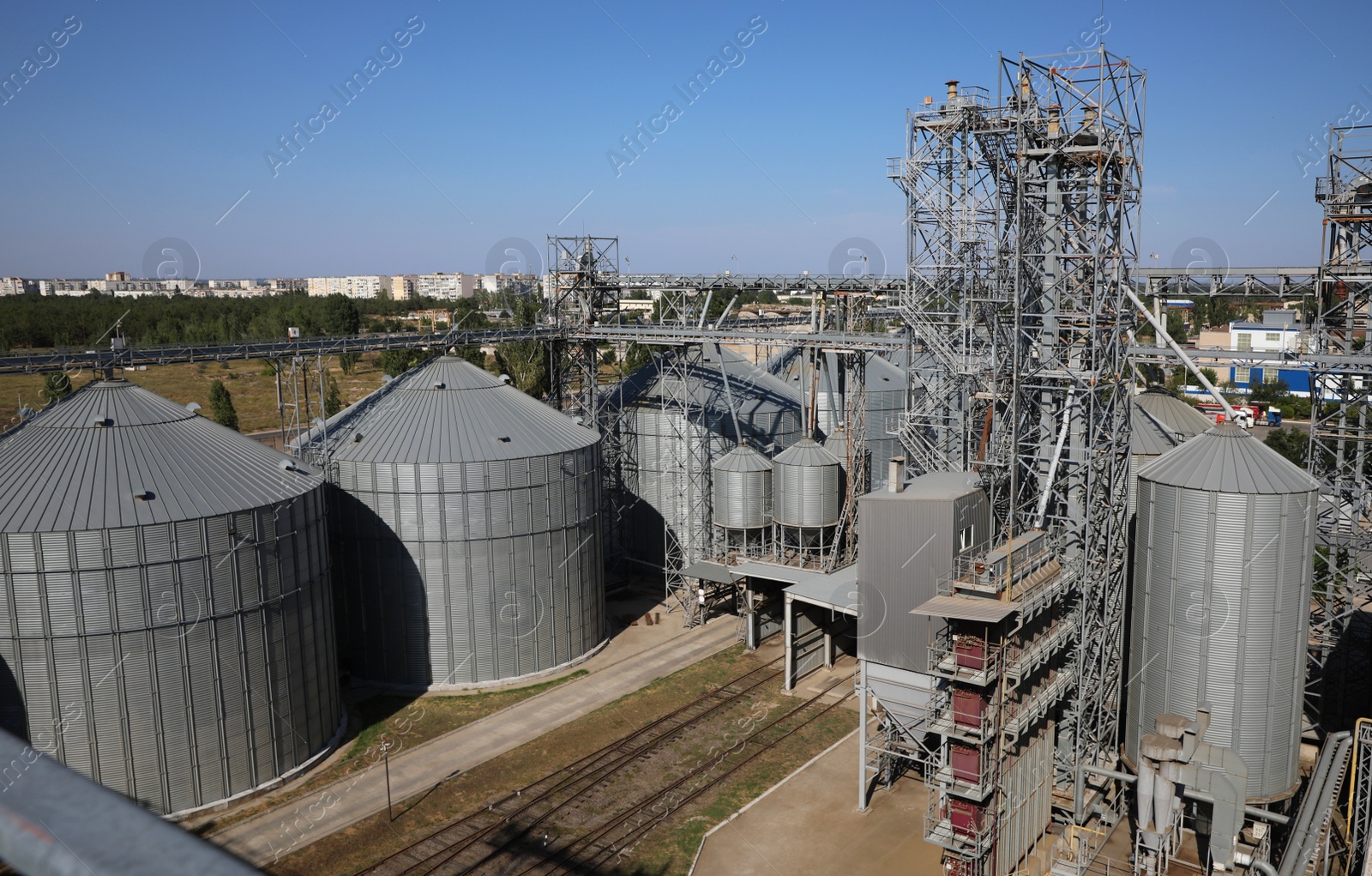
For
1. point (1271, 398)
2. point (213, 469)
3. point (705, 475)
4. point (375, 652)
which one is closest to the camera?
point (213, 469)

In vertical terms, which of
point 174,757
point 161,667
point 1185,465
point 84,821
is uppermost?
point 84,821

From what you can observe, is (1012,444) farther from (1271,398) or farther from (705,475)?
(1271,398)

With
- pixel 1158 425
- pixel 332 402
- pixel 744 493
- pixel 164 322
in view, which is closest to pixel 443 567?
pixel 744 493

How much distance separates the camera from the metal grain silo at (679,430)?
49406 mm

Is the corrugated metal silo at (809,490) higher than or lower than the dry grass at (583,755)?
higher

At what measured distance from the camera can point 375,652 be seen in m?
38.3

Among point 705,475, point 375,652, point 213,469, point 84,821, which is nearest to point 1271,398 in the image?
point 705,475

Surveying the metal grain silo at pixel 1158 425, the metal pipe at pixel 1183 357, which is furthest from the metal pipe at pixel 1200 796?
the metal grain silo at pixel 1158 425

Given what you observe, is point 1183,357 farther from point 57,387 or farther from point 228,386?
point 228,386

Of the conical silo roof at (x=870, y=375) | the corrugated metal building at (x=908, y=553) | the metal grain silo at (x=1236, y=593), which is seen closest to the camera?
the metal grain silo at (x=1236, y=593)

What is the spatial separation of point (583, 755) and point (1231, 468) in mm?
20895

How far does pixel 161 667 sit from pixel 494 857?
10.7 metres

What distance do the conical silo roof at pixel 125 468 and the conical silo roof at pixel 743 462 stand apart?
17.5 m

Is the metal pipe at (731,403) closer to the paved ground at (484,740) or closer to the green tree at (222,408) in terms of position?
the paved ground at (484,740)
